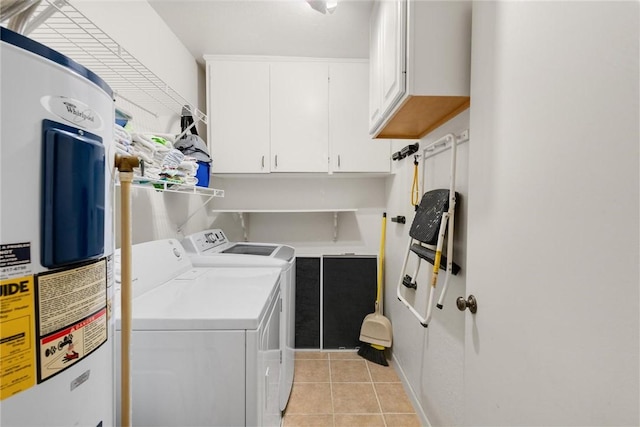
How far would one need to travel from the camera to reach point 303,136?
2389 mm

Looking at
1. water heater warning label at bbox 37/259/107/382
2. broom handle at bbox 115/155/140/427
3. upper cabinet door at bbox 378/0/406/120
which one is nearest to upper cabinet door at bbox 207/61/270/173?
upper cabinet door at bbox 378/0/406/120

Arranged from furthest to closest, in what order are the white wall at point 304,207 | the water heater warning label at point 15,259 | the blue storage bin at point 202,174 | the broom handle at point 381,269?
1. the white wall at point 304,207
2. the broom handle at point 381,269
3. the blue storage bin at point 202,174
4. the water heater warning label at point 15,259

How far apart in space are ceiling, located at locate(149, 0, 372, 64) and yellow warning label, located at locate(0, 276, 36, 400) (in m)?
1.97

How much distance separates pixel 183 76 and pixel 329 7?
51.8 inches

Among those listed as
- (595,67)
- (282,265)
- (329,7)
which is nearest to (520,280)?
(595,67)

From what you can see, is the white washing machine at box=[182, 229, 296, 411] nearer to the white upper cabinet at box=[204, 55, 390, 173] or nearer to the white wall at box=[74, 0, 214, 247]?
the white wall at box=[74, 0, 214, 247]

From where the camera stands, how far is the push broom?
2357 mm

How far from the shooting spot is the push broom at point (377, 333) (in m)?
2.36

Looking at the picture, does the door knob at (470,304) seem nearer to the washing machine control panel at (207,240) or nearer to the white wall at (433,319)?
the white wall at (433,319)

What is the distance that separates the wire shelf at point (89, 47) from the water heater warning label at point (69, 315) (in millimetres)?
647

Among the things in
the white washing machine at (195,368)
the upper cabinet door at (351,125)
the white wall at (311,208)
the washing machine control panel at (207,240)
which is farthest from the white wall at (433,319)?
the washing machine control panel at (207,240)

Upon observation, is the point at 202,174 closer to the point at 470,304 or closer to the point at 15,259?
the point at 15,259

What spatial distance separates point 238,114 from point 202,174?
79cm

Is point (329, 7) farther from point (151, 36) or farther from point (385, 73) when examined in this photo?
point (151, 36)
